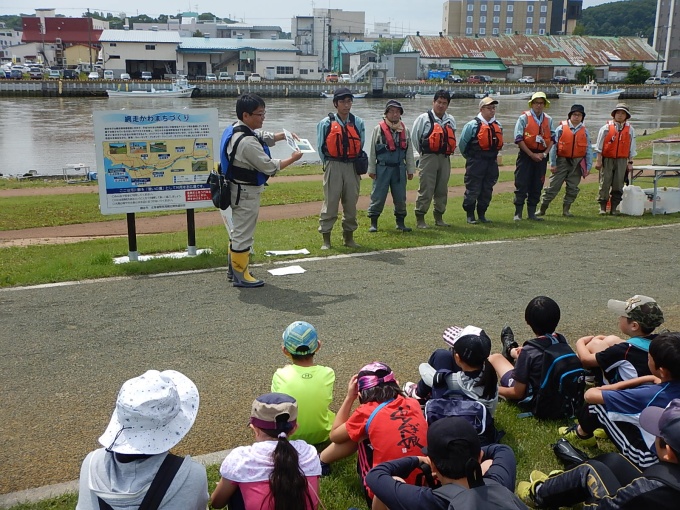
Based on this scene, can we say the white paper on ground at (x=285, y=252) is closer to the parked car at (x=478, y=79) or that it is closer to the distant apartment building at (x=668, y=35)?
the parked car at (x=478, y=79)

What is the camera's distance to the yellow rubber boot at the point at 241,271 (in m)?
7.59

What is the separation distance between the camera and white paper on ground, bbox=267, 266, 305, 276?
8.16 metres

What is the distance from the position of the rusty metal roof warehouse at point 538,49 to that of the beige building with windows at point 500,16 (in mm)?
41397

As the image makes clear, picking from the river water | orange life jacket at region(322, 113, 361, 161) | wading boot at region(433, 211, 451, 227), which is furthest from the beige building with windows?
orange life jacket at region(322, 113, 361, 161)

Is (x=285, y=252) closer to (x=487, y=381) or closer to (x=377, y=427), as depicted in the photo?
(x=487, y=381)

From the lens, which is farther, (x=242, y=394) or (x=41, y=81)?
(x=41, y=81)

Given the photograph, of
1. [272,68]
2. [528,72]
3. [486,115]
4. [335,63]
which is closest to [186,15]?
[335,63]

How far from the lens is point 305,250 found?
921cm

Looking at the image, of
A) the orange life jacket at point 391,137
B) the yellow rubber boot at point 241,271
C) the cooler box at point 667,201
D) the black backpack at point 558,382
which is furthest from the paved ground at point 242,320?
the cooler box at point 667,201

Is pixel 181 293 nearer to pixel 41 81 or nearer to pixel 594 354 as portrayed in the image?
pixel 594 354

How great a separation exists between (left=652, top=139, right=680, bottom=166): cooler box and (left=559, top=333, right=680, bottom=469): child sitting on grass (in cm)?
951

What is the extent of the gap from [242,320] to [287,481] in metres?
3.69

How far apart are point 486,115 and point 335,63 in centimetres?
12112

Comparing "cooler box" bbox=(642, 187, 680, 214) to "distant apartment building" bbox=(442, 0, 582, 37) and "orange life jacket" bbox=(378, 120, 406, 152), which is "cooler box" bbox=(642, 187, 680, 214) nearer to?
"orange life jacket" bbox=(378, 120, 406, 152)
